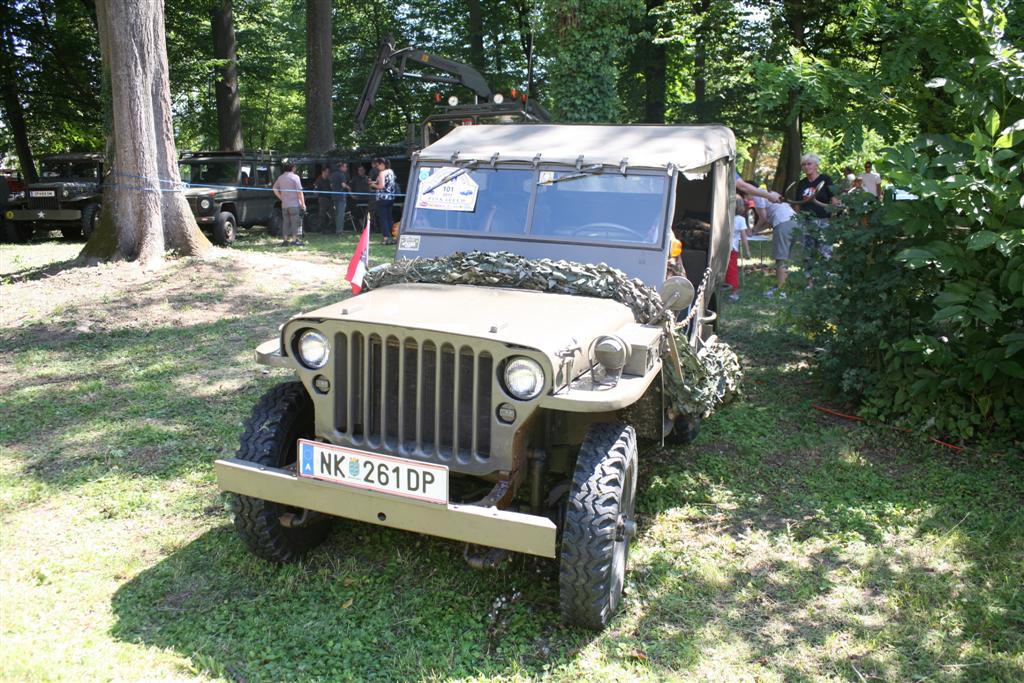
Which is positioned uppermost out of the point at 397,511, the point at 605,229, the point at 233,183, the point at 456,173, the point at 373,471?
the point at 456,173

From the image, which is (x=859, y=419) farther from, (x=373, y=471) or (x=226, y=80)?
(x=226, y=80)

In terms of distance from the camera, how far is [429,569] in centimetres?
418

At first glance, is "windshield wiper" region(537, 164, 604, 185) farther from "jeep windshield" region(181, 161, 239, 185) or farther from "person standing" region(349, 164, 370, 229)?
"person standing" region(349, 164, 370, 229)

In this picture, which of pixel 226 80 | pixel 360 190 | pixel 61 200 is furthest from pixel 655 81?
pixel 61 200

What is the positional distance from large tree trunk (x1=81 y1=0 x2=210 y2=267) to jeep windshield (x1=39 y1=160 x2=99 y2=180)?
7.24 meters

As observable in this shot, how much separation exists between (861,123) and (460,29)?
22.5m

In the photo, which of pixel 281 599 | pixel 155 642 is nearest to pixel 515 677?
pixel 281 599

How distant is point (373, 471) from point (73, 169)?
16724 millimetres

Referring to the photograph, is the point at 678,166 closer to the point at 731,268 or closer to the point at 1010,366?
the point at 1010,366

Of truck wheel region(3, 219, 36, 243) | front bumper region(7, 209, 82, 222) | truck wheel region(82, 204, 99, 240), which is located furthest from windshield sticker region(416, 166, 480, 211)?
truck wheel region(3, 219, 36, 243)

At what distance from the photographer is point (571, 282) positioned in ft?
14.9

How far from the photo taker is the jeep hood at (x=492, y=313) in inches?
143

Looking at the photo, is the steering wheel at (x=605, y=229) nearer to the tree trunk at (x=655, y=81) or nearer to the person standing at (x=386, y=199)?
the person standing at (x=386, y=199)

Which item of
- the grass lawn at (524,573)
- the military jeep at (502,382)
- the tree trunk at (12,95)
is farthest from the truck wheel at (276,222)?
the military jeep at (502,382)
